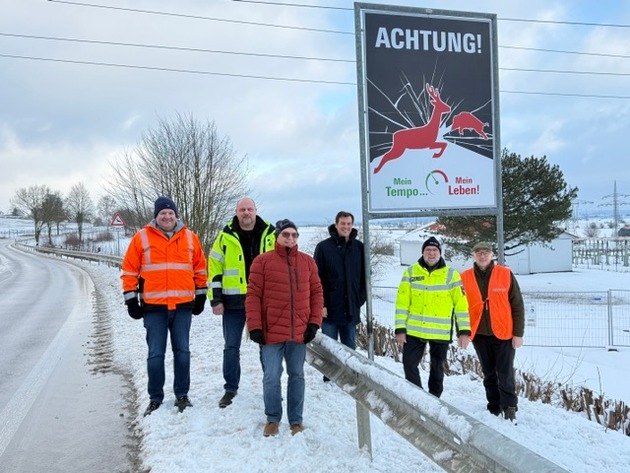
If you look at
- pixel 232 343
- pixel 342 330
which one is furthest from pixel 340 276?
pixel 232 343

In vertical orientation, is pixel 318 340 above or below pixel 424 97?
below

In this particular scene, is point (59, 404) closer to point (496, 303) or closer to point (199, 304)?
point (199, 304)

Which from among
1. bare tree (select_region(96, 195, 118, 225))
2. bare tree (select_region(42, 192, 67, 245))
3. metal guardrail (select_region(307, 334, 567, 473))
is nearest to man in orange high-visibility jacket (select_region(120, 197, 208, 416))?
metal guardrail (select_region(307, 334, 567, 473))

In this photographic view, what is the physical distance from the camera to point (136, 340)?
8.23m

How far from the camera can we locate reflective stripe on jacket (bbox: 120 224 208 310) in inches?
178

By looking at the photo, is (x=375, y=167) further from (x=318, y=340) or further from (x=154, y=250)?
(x=154, y=250)

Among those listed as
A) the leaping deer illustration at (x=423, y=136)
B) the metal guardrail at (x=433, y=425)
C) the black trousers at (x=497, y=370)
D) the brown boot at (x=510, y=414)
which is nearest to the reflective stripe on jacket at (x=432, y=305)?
the black trousers at (x=497, y=370)

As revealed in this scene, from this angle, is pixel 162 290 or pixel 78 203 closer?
pixel 162 290

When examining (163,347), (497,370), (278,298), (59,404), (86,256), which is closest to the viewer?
(278,298)

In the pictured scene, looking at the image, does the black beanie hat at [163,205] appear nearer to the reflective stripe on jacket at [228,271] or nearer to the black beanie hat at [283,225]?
the reflective stripe on jacket at [228,271]

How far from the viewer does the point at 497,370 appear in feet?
16.0

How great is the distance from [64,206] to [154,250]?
70.0 m

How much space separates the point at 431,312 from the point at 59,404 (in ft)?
13.2

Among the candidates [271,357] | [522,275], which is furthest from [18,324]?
[522,275]
